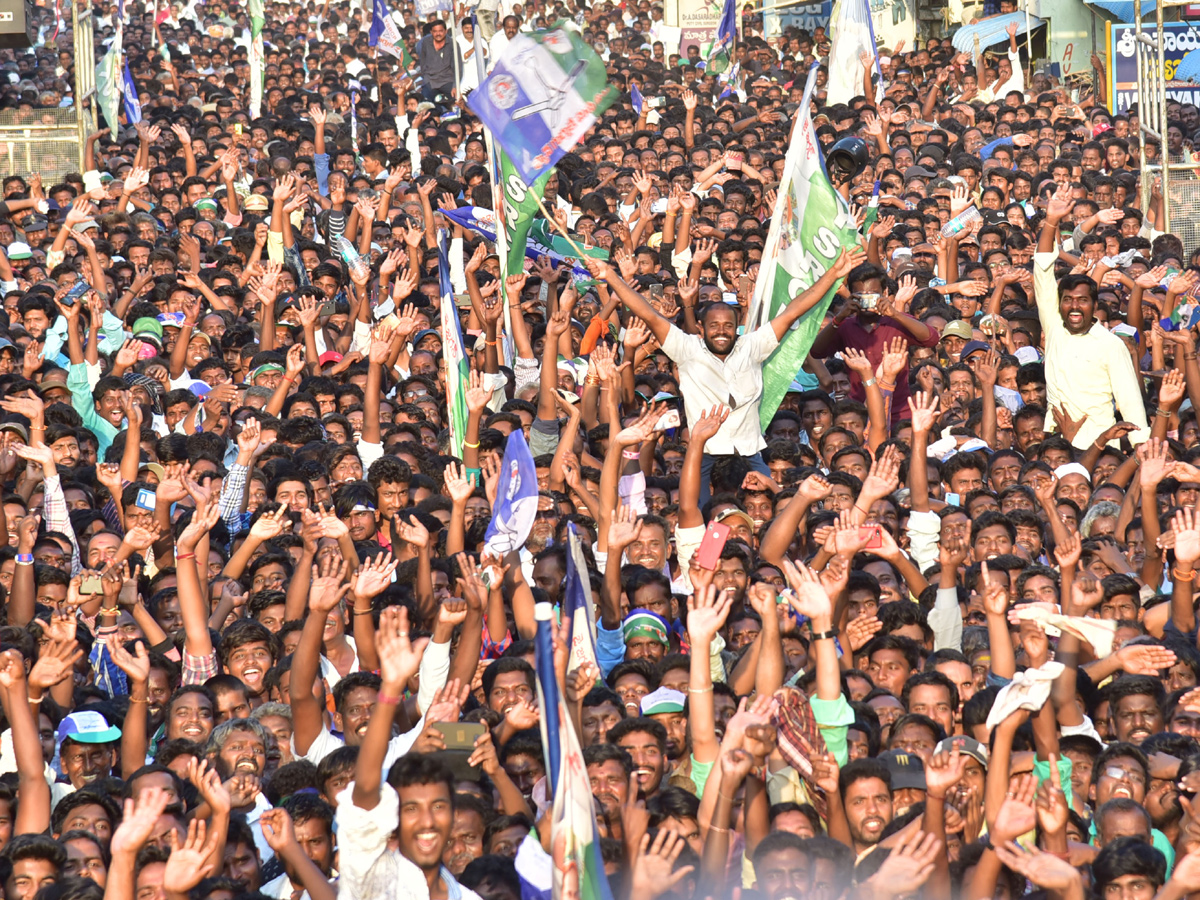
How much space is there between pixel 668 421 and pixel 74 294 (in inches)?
154

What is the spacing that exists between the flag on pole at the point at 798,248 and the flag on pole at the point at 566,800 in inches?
174

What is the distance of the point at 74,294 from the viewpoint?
986cm

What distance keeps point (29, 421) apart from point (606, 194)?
19.4 ft

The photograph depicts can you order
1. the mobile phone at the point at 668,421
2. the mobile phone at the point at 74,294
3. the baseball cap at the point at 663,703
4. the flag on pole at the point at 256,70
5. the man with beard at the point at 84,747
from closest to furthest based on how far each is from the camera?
the man with beard at the point at 84,747, the baseball cap at the point at 663,703, the mobile phone at the point at 668,421, the mobile phone at the point at 74,294, the flag on pole at the point at 256,70

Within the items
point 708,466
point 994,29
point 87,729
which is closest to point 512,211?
point 708,466

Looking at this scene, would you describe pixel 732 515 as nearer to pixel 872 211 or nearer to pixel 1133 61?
pixel 872 211

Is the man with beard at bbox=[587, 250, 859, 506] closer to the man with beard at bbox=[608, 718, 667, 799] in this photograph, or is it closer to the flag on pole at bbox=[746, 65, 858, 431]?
the flag on pole at bbox=[746, 65, 858, 431]

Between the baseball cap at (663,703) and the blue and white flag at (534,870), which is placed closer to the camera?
the blue and white flag at (534,870)

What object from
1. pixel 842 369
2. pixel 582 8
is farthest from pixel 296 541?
pixel 582 8

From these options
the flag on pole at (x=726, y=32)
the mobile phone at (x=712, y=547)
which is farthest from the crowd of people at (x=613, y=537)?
the flag on pole at (x=726, y=32)

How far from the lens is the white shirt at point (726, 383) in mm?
8094

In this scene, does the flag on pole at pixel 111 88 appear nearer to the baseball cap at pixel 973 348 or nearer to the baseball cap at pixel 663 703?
the baseball cap at pixel 973 348

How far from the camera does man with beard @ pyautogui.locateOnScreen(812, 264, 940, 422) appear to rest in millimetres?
9109

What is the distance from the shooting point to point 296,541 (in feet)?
24.8
